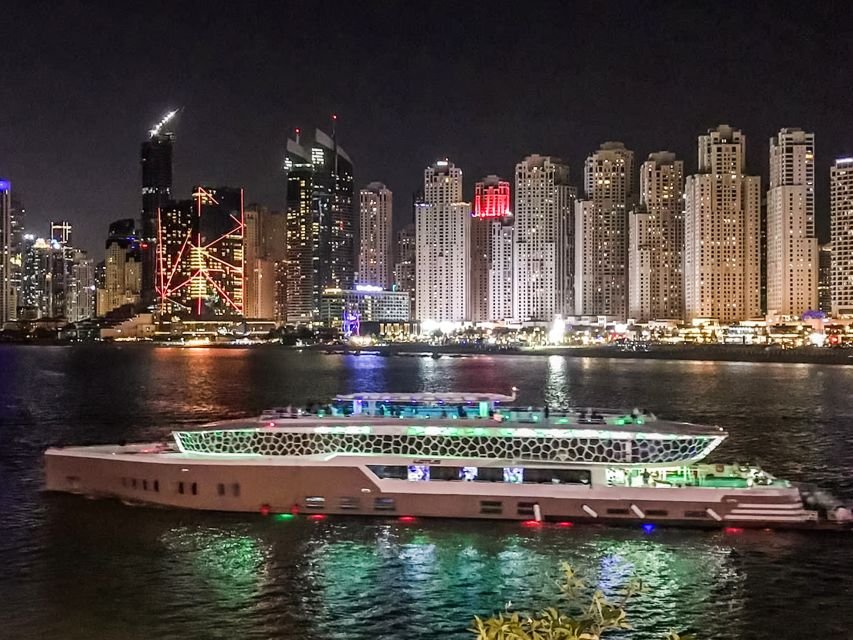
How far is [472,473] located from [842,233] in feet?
614

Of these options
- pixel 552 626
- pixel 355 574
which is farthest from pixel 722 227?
pixel 552 626

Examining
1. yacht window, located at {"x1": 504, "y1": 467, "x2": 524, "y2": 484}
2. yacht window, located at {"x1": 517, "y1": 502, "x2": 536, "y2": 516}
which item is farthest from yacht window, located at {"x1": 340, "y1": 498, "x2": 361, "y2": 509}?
yacht window, located at {"x1": 517, "y1": 502, "x2": 536, "y2": 516}

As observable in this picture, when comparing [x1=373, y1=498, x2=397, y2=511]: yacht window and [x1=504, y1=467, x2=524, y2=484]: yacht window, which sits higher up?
[x1=504, y1=467, x2=524, y2=484]: yacht window

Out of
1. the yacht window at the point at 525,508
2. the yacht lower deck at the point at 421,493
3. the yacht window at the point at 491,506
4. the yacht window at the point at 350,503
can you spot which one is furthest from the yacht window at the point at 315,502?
the yacht window at the point at 525,508

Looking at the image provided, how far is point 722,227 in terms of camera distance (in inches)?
7717

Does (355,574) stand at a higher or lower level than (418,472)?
lower

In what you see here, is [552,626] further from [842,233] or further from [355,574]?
[842,233]

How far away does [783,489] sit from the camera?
2620 cm

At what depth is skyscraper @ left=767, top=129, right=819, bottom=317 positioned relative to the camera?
186125mm

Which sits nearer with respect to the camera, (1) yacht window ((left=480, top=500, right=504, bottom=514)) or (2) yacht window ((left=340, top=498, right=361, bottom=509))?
(1) yacht window ((left=480, top=500, right=504, bottom=514))

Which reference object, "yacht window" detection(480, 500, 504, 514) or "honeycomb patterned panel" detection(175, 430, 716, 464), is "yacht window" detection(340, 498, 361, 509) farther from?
"yacht window" detection(480, 500, 504, 514)

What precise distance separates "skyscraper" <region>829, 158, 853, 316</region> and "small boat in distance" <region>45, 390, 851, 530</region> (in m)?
177

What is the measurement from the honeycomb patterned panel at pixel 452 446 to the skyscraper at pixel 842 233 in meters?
178

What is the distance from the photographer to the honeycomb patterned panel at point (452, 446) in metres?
27.2
